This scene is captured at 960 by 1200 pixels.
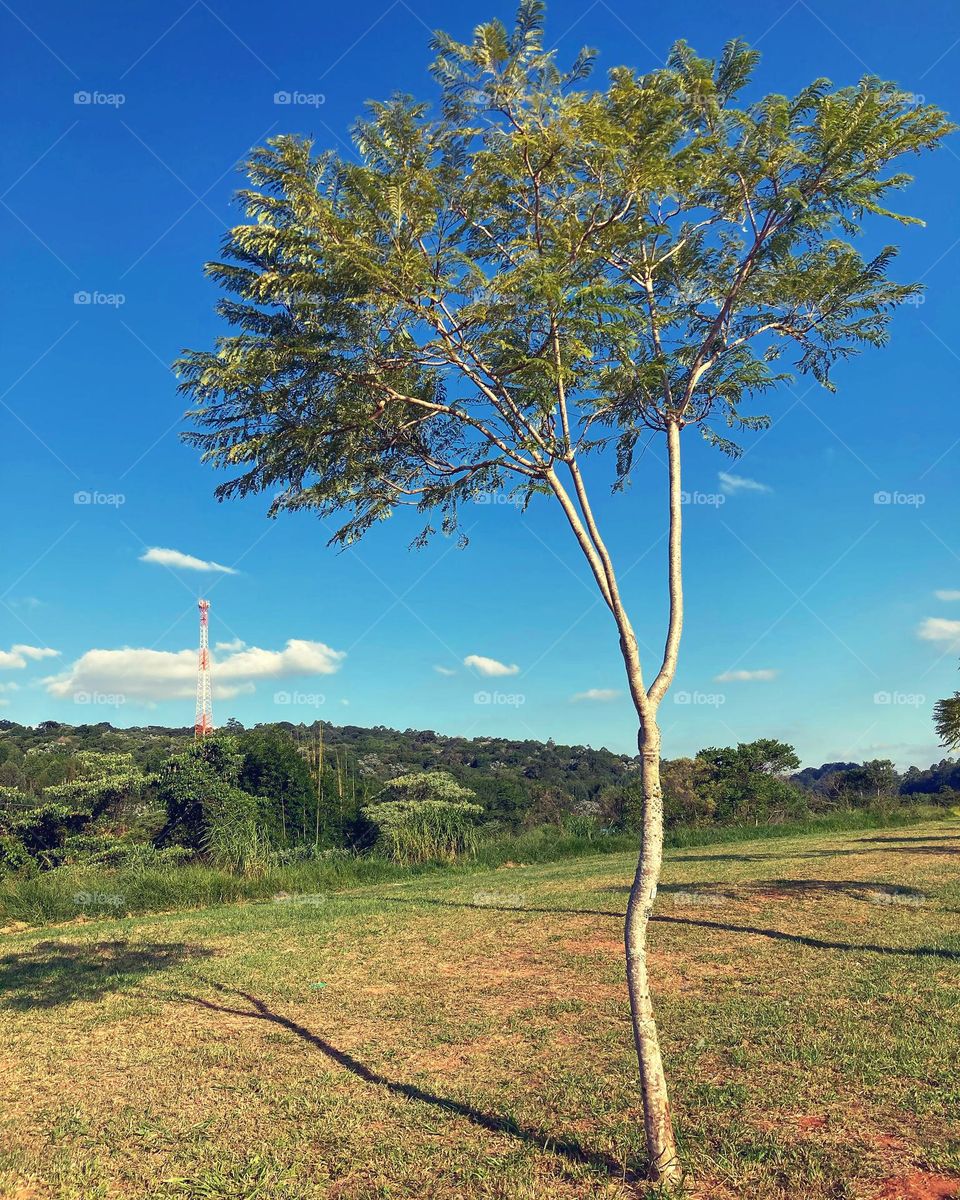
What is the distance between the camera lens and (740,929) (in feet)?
33.4

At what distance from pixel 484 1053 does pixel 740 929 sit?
5.03 meters

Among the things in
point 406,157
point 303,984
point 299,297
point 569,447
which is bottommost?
point 303,984

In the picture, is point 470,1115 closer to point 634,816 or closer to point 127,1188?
point 127,1188

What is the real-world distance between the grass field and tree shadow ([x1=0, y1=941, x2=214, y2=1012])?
0.06m

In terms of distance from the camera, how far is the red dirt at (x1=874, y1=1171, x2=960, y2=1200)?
3809 mm

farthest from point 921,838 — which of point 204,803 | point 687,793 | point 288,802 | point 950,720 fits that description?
point 204,803

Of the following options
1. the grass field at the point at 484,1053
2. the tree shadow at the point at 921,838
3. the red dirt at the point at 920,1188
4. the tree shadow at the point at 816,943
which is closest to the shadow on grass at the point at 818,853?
the tree shadow at the point at 921,838

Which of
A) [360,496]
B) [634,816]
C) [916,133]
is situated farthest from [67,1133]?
[634,816]

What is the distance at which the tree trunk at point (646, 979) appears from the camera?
164 inches

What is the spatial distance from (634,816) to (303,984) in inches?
903

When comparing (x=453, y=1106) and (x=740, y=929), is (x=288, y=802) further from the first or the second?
(x=453, y=1106)

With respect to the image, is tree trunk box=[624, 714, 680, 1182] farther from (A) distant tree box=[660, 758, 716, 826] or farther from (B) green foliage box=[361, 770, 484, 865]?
(A) distant tree box=[660, 758, 716, 826]

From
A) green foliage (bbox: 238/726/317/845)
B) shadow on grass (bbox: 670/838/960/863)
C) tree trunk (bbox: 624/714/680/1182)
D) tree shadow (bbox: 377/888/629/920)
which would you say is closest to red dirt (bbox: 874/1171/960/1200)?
tree trunk (bbox: 624/714/680/1182)

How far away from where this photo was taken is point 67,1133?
5.20m
